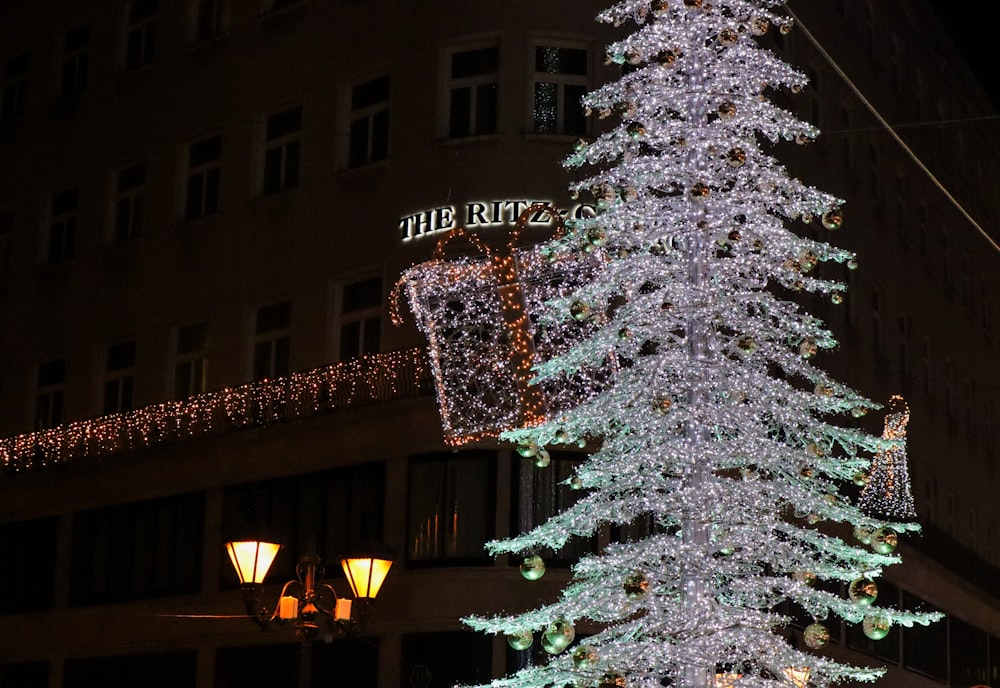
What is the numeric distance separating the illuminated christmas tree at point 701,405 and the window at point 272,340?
1350cm

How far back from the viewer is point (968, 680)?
37.2 metres

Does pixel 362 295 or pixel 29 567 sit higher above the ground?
pixel 362 295

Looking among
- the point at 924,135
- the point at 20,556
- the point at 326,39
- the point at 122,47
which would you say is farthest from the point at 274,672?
the point at 924,135

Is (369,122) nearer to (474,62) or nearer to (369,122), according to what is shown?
(369,122)

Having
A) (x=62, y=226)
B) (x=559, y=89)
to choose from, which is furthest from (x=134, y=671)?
(x=559, y=89)

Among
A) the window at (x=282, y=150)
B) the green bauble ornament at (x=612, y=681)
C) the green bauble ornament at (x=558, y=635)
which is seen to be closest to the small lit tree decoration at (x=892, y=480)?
the window at (x=282, y=150)

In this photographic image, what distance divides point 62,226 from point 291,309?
740 cm

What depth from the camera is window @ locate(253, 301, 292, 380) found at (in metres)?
27.9

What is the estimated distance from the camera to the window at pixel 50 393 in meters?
31.9

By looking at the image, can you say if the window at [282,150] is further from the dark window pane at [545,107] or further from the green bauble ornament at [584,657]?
the green bauble ornament at [584,657]

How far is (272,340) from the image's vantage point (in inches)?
1112

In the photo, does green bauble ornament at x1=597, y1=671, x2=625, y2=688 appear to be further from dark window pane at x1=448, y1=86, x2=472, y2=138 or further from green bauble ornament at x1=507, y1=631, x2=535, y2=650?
dark window pane at x1=448, y1=86, x2=472, y2=138

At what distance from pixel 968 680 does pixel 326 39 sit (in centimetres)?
1952

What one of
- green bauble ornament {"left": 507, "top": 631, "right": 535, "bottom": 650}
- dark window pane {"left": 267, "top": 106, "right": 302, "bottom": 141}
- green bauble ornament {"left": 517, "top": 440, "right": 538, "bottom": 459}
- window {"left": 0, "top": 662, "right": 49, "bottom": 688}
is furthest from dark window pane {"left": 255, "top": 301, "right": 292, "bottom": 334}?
green bauble ornament {"left": 507, "top": 631, "right": 535, "bottom": 650}
